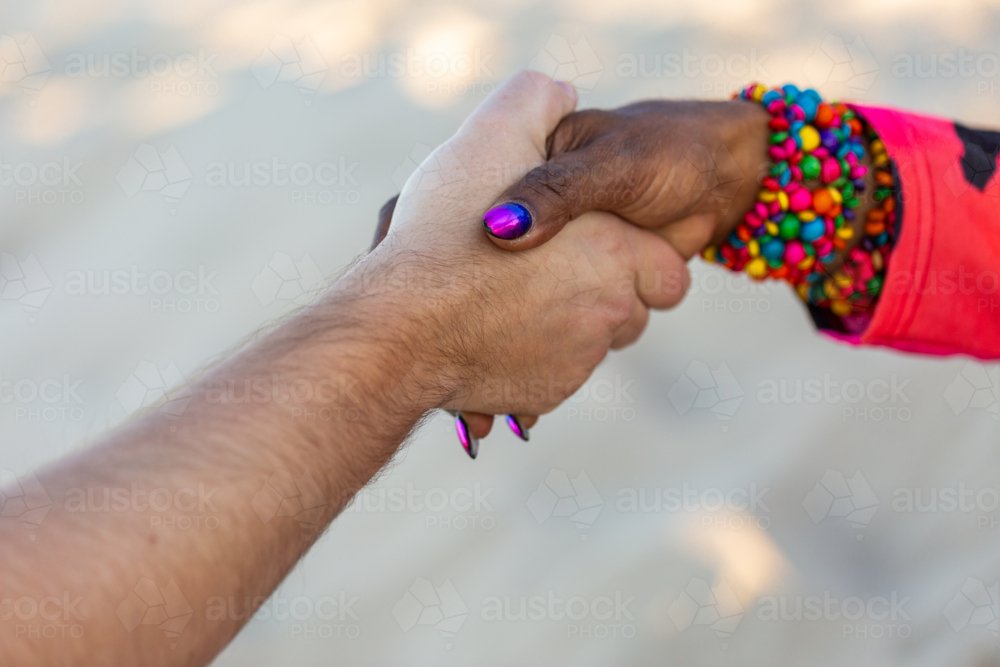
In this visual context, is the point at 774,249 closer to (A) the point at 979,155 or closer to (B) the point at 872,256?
(B) the point at 872,256

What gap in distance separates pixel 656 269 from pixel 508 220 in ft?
1.00

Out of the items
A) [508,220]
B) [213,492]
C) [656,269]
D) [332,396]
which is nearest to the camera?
[213,492]

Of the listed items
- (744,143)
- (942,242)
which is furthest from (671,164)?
(942,242)

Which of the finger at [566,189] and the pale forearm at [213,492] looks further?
the finger at [566,189]

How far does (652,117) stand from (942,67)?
1.07 meters

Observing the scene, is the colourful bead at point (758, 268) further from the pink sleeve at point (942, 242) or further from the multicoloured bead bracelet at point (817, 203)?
the pink sleeve at point (942, 242)

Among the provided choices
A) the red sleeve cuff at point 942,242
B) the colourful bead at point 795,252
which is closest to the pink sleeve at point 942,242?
the red sleeve cuff at point 942,242

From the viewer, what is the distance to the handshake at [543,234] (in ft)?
2.78

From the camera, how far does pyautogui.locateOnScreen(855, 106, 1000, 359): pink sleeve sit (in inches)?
37.6

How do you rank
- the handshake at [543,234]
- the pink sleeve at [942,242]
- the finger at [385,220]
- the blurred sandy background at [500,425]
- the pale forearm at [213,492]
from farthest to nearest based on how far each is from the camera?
the blurred sandy background at [500,425]
the finger at [385,220]
the pink sleeve at [942,242]
the handshake at [543,234]
the pale forearm at [213,492]

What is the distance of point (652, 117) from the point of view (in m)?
1.02

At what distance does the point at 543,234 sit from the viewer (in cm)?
88

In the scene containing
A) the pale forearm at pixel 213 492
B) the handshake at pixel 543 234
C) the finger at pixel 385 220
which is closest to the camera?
the pale forearm at pixel 213 492

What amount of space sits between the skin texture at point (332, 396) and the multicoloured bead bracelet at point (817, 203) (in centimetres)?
14
